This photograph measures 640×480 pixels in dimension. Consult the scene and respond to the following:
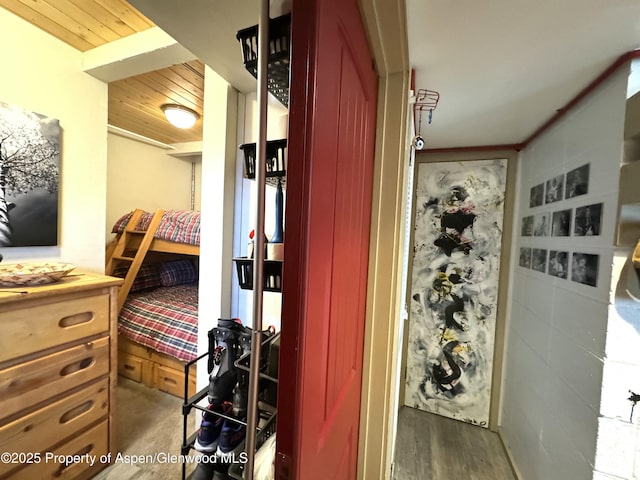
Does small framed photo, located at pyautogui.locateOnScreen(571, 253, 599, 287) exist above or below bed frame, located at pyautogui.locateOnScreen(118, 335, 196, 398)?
above

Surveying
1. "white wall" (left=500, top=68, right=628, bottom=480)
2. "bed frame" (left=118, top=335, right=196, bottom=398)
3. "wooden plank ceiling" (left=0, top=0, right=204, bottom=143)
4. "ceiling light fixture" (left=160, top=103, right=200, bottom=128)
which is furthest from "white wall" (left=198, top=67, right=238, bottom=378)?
"white wall" (left=500, top=68, right=628, bottom=480)

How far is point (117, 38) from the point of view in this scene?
1385 millimetres

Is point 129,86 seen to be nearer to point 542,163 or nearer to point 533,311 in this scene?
point 542,163

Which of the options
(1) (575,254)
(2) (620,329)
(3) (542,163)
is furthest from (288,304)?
(3) (542,163)

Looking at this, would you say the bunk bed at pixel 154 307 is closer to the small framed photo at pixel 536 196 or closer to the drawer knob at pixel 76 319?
the drawer knob at pixel 76 319

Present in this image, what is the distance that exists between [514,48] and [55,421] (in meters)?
2.42

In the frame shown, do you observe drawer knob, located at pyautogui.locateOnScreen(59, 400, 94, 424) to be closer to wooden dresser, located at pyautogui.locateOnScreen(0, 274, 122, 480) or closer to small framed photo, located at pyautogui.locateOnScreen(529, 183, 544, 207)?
wooden dresser, located at pyautogui.locateOnScreen(0, 274, 122, 480)

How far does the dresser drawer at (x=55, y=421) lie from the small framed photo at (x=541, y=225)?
2.54 meters

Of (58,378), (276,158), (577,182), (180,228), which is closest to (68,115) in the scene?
(180,228)

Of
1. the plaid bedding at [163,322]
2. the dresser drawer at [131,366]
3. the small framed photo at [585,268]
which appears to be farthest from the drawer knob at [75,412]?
the small framed photo at [585,268]

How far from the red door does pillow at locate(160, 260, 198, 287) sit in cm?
263

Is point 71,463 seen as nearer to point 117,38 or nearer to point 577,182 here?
point 117,38

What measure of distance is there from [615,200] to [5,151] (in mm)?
2640

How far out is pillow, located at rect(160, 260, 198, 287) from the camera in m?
2.73
